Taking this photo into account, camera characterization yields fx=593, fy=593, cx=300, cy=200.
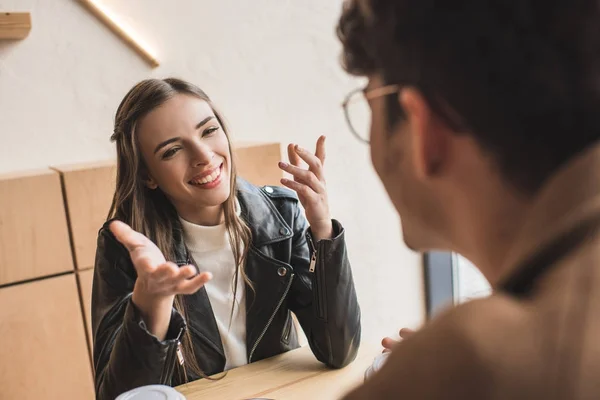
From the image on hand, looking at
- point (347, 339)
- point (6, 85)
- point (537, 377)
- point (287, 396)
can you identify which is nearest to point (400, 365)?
point (537, 377)

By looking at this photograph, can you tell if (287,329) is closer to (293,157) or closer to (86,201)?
(293,157)

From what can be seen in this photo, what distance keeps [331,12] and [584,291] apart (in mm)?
2284

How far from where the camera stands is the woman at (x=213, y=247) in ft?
4.26

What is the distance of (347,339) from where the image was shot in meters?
1.28

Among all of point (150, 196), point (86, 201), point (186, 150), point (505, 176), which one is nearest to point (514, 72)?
point (505, 176)

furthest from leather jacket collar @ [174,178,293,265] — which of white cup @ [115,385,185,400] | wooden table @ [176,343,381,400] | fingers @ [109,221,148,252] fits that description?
white cup @ [115,385,185,400]

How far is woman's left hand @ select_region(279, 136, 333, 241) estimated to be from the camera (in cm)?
133

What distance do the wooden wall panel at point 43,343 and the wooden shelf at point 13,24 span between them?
78 centimetres

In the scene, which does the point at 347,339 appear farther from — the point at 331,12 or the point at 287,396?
the point at 331,12

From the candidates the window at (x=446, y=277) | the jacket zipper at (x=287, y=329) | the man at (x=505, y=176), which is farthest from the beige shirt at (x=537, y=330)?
the window at (x=446, y=277)

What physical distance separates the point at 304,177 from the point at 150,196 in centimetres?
38

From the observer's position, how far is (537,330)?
379mm

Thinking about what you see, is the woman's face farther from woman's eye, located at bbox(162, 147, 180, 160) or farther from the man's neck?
the man's neck

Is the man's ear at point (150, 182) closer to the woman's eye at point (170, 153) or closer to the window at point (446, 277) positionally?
the woman's eye at point (170, 153)
